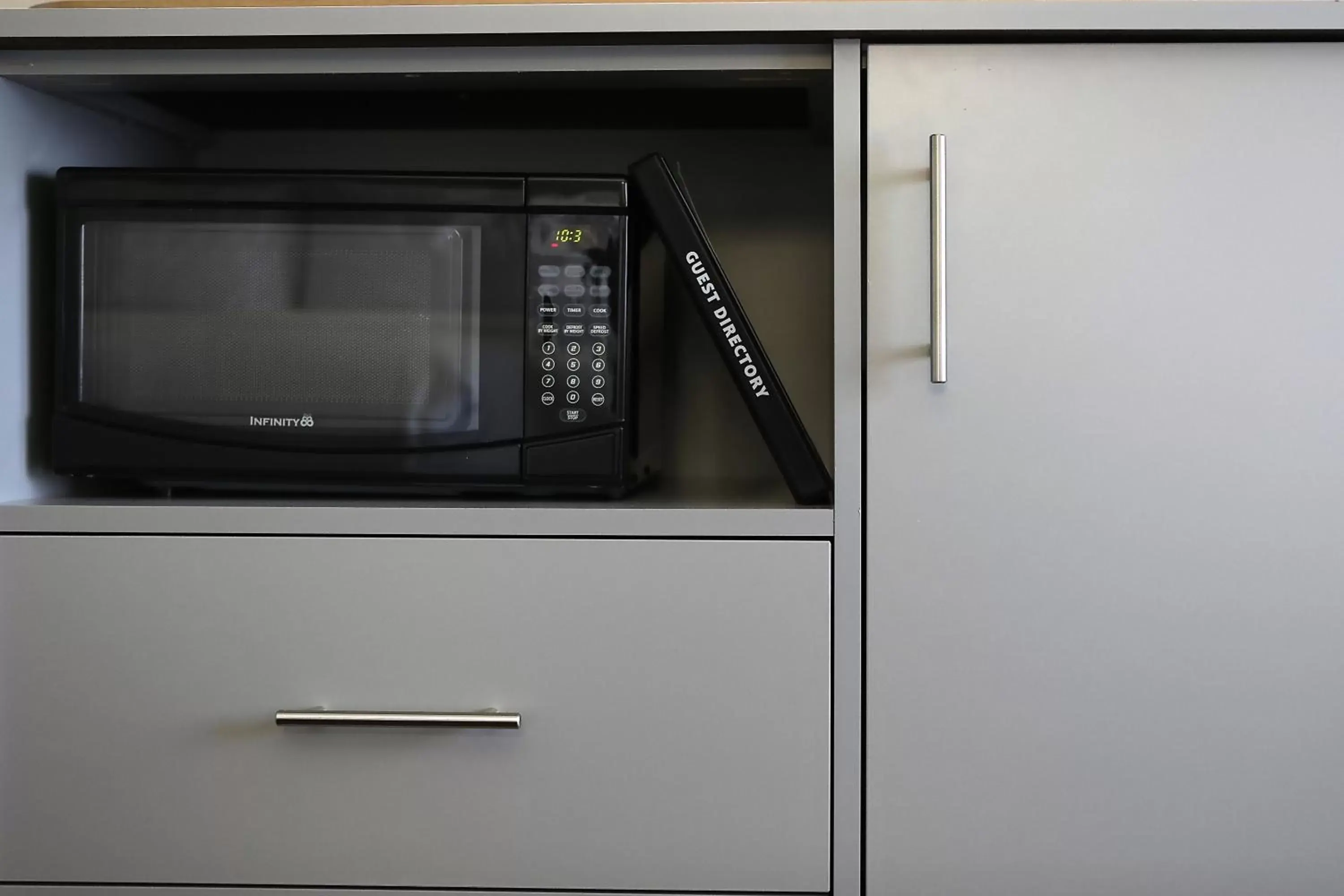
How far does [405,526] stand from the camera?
0.77 m

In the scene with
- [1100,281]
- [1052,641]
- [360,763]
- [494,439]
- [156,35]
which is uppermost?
[156,35]

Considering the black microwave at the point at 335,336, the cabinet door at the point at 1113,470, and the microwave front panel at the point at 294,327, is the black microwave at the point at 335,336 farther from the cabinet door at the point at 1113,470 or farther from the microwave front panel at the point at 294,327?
the cabinet door at the point at 1113,470

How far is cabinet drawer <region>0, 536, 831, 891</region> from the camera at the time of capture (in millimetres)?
756

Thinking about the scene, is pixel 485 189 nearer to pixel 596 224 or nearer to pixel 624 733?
pixel 596 224

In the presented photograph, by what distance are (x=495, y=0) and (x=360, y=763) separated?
2.02ft

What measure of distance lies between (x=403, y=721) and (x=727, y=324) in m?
0.39

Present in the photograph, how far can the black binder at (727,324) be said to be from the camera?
2.62 ft

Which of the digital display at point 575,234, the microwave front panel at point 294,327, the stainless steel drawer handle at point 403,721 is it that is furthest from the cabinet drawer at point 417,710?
the digital display at point 575,234

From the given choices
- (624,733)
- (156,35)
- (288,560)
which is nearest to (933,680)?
(624,733)

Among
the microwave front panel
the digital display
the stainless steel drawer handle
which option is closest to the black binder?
the digital display

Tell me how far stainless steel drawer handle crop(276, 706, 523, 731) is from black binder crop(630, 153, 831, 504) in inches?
11.3

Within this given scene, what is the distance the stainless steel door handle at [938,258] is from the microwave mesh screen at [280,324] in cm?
36

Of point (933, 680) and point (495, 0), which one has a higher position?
point (495, 0)

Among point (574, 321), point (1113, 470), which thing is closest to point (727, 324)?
point (574, 321)
